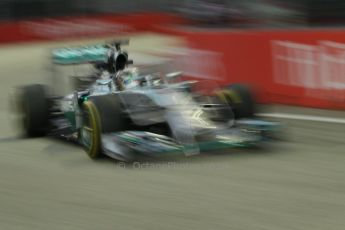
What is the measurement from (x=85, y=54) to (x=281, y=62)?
322cm

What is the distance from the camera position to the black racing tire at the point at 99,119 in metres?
6.21

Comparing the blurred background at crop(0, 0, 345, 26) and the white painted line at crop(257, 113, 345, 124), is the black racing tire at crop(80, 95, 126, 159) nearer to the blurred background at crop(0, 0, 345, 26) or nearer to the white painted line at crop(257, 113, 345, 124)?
the white painted line at crop(257, 113, 345, 124)

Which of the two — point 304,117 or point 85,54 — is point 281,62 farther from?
point 85,54

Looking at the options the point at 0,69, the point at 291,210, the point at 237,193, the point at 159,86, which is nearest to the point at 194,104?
the point at 159,86

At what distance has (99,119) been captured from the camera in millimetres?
6203

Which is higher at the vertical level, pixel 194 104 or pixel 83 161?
pixel 194 104

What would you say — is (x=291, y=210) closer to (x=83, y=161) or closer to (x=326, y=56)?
(x=83, y=161)

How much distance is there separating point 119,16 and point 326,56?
1673cm

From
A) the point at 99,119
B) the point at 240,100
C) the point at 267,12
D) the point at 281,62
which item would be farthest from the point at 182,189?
the point at 267,12

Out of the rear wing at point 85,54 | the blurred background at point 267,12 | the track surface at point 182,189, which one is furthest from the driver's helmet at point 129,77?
the blurred background at point 267,12

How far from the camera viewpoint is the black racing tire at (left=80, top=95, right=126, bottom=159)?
244 inches

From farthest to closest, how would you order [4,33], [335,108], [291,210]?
[4,33] → [335,108] → [291,210]

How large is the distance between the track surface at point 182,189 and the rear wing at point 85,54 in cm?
94

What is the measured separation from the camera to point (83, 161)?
6.43m
